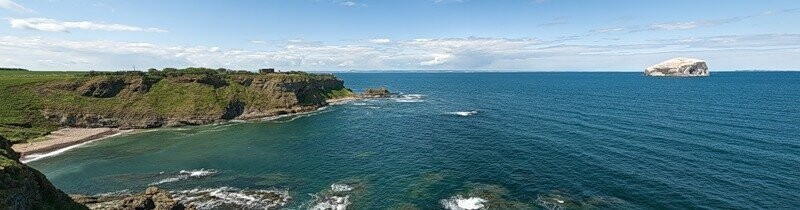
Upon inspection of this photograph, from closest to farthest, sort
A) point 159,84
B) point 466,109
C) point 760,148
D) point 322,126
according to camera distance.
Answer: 1. point 760,148
2. point 322,126
3. point 159,84
4. point 466,109

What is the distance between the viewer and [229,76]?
164000 mm

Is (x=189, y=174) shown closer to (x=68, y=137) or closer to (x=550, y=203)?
(x=68, y=137)

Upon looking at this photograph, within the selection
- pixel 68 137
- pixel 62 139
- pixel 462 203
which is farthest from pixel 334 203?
pixel 68 137

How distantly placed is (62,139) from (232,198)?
228 ft

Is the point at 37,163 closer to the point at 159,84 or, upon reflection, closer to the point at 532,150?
the point at 159,84

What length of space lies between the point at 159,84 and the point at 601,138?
13622 cm

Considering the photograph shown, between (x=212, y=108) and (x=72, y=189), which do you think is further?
(x=212, y=108)

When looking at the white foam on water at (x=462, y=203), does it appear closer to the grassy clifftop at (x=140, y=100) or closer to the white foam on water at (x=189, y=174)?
the white foam on water at (x=189, y=174)

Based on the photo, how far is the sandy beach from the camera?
3551 inches

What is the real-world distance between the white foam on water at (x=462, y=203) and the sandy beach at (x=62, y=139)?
287 ft

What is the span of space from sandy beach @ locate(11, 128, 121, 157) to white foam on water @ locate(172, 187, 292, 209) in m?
52.2

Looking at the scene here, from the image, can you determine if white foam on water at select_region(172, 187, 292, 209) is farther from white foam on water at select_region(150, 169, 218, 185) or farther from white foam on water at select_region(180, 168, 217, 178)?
white foam on water at select_region(180, 168, 217, 178)

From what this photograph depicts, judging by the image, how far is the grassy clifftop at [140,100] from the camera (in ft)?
371

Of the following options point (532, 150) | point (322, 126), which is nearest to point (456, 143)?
point (532, 150)
